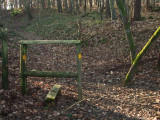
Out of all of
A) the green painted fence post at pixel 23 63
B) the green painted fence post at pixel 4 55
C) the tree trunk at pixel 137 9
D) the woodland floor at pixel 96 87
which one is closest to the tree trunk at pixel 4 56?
the green painted fence post at pixel 4 55

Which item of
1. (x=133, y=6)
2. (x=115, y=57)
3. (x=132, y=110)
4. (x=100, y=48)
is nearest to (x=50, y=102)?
(x=132, y=110)

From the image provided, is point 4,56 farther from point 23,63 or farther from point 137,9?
point 137,9

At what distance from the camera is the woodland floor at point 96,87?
4230 millimetres

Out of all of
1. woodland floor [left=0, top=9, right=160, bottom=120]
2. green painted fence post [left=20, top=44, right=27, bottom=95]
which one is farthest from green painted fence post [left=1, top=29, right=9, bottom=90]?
green painted fence post [left=20, top=44, right=27, bottom=95]

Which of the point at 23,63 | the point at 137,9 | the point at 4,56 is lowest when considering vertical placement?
the point at 23,63

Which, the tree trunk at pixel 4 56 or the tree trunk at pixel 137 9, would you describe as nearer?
the tree trunk at pixel 4 56

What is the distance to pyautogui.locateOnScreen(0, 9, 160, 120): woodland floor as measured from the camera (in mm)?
4230

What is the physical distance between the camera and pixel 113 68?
8.18 meters

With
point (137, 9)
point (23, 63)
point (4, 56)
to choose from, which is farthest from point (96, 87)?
point (137, 9)

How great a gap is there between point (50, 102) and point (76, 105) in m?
0.73

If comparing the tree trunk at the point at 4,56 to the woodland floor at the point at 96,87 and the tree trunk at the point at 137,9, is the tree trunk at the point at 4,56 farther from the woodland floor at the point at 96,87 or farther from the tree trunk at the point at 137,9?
the tree trunk at the point at 137,9

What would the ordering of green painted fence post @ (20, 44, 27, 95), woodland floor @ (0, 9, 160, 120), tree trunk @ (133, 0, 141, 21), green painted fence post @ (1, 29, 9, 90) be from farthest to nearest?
tree trunk @ (133, 0, 141, 21), green painted fence post @ (20, 44, 27, 95), green painted fence post @ (1, 29, 9, 90), woodland floor @ (0, 9, 160, 120)

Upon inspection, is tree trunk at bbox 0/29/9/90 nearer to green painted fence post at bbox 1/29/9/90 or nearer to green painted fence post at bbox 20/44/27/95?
green painted fence post at bbox 1/29/9/90

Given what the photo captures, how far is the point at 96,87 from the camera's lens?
6516 millimetres
